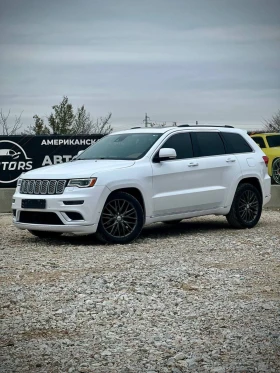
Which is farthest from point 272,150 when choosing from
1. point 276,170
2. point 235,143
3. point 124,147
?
point 124,147

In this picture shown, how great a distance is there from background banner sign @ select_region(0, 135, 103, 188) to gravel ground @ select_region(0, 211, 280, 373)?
7667mm

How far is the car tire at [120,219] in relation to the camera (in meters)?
12.2

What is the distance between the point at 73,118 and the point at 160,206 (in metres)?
28.7

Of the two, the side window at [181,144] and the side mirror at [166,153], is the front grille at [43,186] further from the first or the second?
the side window at [181,144]

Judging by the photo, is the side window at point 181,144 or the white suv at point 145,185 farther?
the side window at point 181,144

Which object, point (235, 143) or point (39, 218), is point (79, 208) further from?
point (235, 143)

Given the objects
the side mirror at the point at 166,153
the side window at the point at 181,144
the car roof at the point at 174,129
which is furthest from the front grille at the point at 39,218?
the car roof at the point at 174,129

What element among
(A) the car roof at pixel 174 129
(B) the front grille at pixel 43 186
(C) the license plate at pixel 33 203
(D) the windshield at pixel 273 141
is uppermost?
(A) the car roof at pixel 174 129

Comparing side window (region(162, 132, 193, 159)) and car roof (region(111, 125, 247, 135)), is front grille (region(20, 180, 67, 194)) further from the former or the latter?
car roof (region(111, 125, 247, 135))

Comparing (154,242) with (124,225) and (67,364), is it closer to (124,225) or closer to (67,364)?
(124,225)

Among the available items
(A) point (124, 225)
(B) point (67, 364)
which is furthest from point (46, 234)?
(B) point (67, 364)

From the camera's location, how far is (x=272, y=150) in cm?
2616

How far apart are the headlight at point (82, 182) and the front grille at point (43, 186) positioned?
108 mm

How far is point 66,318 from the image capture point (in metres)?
7.48
